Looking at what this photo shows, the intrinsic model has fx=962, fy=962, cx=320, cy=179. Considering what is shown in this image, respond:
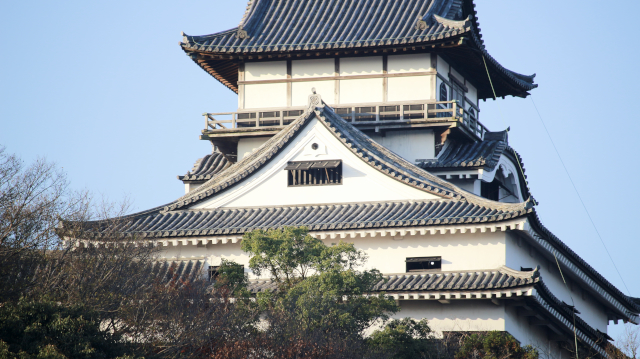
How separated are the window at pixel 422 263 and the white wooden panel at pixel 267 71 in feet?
33.8

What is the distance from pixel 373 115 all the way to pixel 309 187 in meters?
5.44

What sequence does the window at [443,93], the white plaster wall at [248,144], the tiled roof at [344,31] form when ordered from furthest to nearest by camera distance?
the window at [443,93], the white plaster wall at [248,144], the tiled roof at [344,31]

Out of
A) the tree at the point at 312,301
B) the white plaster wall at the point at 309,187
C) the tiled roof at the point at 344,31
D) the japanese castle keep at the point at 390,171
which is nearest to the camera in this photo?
the tree at the point at 312,301

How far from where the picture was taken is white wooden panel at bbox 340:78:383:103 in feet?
107

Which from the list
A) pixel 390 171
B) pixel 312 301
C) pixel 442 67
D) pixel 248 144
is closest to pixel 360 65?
pixel 442 67

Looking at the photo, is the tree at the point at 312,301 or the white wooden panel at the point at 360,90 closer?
the tree at the point at 312,301

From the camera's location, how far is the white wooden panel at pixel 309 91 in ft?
108

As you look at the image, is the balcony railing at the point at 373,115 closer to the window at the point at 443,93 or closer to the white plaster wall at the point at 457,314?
the window at the point at 443,93

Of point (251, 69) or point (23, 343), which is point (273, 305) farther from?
point (251, 69)

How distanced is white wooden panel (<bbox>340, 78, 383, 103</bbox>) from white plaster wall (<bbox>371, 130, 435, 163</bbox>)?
137 cm

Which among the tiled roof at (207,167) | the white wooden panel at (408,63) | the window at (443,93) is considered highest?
the white wooden panel at (408,63)

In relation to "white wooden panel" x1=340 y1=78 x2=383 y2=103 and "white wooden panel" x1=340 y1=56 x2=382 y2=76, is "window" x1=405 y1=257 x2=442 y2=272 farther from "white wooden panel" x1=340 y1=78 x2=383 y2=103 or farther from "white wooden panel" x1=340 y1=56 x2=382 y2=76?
"white wooden panel" x1=340 y1=56 x2=382 y2=76

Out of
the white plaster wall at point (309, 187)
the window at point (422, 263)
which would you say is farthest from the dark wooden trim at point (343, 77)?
the window at point (422, 263)

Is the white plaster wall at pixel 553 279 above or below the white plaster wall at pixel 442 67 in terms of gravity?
below
